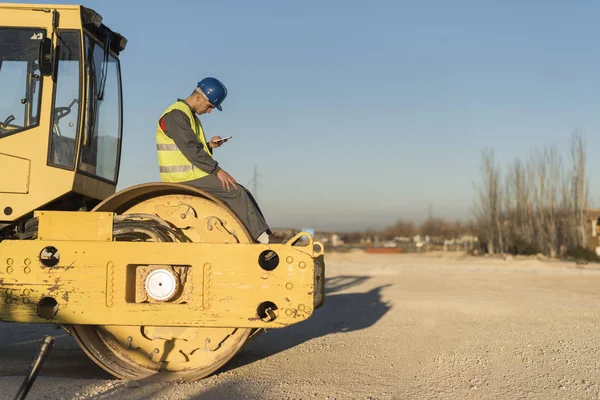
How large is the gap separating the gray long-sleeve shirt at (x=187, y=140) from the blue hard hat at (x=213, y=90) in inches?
14.1

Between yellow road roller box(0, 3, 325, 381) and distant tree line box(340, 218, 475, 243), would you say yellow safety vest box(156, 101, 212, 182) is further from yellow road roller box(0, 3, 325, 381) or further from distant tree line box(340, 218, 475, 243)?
distant tree line box(340, 218, 475, 243)

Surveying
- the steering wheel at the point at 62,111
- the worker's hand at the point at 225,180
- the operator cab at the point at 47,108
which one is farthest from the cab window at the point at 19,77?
the worker's hand at the point at 225,180

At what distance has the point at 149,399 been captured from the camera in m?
4.42

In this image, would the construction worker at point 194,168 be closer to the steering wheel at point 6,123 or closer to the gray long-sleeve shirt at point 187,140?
the gray long-sleeve shirt at point 187,140

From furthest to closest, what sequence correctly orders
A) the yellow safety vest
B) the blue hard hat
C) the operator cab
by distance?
the blue hard hat < the yellow safety vest < the operator cab

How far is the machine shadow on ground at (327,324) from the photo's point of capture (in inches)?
273

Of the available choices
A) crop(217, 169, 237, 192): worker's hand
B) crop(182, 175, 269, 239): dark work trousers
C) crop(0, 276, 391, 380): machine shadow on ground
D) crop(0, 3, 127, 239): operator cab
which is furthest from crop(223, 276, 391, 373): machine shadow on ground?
crop(0, 3, 127, 239): operator cab

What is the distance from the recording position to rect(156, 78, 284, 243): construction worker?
5305mm

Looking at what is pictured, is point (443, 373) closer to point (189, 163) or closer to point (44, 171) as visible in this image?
point (189, 163)

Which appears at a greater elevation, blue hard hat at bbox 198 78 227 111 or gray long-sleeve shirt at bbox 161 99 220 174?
blue hard hat at bbox 198 78 227 111

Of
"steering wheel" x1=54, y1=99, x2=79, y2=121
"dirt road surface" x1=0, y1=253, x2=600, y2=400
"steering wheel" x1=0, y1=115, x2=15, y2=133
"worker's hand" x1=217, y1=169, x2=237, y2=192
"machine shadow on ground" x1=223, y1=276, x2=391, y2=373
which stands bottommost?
"machine shadow on ground" x1=223, y1=276, x2=391, y2=373

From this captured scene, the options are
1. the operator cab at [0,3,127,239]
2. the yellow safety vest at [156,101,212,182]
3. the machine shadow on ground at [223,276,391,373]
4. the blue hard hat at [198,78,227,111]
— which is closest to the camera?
the operator cab at [0,3,127,239]

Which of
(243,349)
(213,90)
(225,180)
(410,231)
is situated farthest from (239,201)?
(410,231)

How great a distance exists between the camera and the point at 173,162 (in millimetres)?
5418
